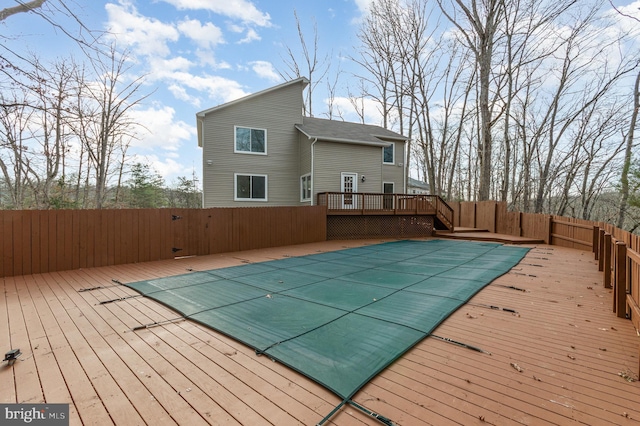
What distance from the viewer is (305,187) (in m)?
13.1

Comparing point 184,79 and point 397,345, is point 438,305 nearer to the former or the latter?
point 397,345

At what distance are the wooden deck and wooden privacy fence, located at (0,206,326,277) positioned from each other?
2.64 meters

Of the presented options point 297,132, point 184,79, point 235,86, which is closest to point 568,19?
point 297,132

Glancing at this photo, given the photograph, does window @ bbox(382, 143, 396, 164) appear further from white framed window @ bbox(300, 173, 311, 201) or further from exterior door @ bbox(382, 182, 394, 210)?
white framed window @ bbox(300, 173, 311, 201)

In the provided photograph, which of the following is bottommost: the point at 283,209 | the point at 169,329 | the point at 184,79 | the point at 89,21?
the point at 169,329

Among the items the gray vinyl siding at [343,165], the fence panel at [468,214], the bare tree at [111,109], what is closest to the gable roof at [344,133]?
the gray vinyl siding at [343,165]

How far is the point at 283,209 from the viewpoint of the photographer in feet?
31.3

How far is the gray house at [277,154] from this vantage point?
11844 millimetres

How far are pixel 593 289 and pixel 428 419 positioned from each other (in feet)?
14.6

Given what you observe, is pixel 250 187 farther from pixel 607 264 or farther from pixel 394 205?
pixel 607 264

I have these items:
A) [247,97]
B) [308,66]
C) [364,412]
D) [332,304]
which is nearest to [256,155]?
[247,97]

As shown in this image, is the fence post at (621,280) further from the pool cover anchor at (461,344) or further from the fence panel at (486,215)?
the fence panel at (486,215)

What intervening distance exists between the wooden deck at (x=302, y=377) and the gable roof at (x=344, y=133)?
10413 mm

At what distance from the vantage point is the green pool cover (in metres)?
2.30
